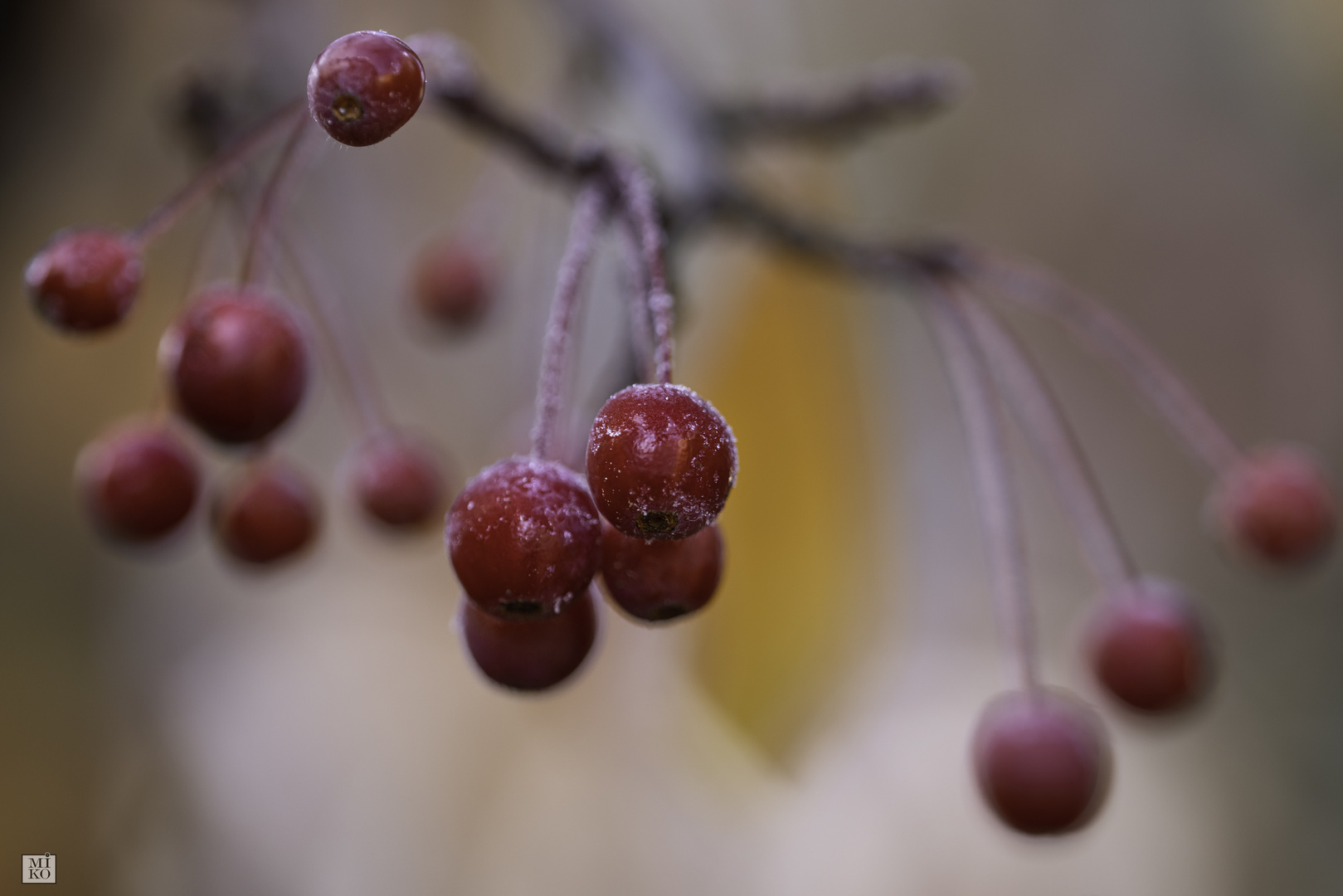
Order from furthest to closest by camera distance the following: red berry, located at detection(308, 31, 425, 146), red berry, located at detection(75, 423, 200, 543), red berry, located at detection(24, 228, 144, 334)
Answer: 1. red berry, located at detection(75, 423, 200, 543)
2. red berry, located at detection(24, 228, 144, 334)
3. red berry, located at detection(308, 31, 425, 146)

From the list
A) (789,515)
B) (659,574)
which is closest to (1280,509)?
(789,515)


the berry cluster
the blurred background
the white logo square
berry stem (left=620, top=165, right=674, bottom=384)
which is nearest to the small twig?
the berry cluster

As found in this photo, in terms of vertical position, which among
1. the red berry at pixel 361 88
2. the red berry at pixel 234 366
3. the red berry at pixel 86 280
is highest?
the red berry at pixel 361 88

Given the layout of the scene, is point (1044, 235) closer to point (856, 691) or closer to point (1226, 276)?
point (1226, 276)

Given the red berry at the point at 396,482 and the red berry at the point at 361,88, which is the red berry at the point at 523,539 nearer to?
the red berry at the point at 361,88

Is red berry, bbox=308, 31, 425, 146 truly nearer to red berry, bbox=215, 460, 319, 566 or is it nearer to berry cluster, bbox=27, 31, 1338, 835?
berry cluster, bbox=27, 31, 1338, 835

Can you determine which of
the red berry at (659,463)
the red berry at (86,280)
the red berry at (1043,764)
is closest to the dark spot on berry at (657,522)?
the red berry at (659,463)
